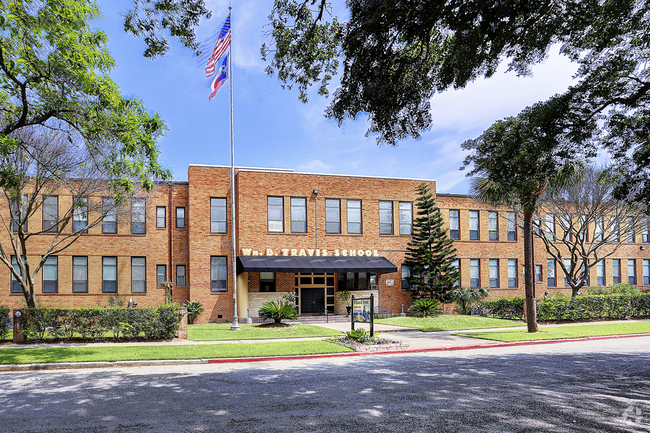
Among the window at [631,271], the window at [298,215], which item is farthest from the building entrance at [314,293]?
the window at [631,271]

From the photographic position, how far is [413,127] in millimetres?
10727

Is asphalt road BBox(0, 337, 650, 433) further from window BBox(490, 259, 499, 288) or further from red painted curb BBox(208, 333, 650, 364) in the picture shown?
A: window BBox(490, 259, 499, 288)

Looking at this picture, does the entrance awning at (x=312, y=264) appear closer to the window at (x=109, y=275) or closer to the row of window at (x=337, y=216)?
the row of window at (x=337, y=216)

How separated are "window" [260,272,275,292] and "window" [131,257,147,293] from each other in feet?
22.6

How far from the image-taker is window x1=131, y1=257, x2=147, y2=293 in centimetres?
2830

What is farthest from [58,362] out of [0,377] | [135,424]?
[135,424]

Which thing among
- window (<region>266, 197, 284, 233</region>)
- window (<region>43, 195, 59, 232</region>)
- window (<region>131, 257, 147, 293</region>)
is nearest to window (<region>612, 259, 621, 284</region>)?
window (<region>266, 197, 284, 233</region>)

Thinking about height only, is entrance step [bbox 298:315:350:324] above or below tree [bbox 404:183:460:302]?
below

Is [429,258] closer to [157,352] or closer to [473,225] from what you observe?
[473,225]

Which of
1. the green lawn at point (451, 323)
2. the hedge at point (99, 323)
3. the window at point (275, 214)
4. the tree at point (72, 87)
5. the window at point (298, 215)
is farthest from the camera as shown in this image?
the window at point (298, 215)

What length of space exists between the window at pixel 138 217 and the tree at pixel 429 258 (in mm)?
16269

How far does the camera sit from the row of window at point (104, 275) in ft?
88.5

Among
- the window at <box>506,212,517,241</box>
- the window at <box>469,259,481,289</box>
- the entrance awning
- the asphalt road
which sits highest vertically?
the window at <box>506,212,517,241</box>

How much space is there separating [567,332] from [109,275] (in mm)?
23988
